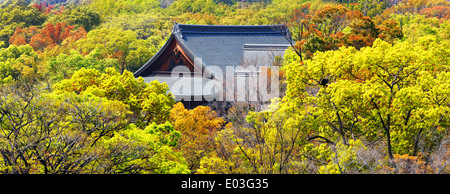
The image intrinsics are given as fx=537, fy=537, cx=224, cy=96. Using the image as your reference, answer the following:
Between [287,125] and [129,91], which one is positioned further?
[129,91]

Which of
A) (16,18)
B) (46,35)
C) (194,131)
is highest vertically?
(16,18)

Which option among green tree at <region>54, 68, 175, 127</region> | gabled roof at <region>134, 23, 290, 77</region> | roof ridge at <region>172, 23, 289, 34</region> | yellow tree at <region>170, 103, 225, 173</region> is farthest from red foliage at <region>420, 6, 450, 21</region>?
green tree at <region>54, 68, 175, 127</region>

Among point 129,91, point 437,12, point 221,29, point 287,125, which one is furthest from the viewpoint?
point 437,12

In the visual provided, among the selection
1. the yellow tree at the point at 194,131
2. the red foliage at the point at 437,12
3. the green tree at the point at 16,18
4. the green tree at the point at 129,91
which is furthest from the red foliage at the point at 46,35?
the red foliage at the point at 437,12

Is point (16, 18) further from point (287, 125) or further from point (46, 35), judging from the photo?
point (287, 125)

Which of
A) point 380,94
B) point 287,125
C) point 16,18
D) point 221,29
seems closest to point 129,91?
point 287,125

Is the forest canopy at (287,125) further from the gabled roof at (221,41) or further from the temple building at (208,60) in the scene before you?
the gabled roof at (221,41)

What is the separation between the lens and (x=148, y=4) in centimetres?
7712

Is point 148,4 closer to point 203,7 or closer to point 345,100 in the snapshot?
point 203,7

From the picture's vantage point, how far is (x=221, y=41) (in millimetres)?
37938

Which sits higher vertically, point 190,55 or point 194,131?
point 190,55

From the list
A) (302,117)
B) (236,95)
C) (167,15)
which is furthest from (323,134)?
(167,15)

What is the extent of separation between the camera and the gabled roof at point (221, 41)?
1336 inches

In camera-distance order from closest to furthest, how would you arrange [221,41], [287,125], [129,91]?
[287,125] → [129,91] → [221,41]
